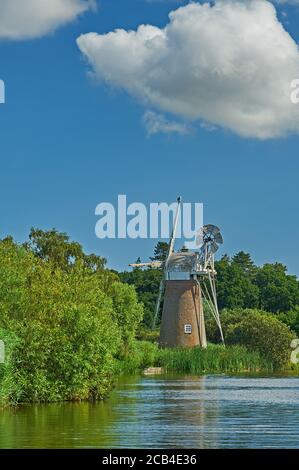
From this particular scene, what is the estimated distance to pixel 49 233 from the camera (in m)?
67.4

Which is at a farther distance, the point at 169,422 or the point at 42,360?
the point at 42,360

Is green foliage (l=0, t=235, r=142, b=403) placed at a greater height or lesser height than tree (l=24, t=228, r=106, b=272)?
lesser

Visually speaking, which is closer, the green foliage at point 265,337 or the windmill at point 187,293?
the green foliage at point 265,337

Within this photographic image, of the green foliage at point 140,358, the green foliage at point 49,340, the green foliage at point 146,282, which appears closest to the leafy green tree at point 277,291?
the green foliage at point 146,282

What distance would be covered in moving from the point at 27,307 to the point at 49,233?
3226 centimetres

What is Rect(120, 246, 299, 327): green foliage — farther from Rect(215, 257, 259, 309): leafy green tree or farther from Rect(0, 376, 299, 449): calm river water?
Rect(0, 376, 299, 449): calm river water

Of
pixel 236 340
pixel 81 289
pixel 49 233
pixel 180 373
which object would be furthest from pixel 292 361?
pixel 81 289

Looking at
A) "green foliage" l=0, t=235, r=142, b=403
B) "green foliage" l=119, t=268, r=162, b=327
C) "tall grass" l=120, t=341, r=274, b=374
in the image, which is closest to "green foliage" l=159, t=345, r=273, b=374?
"tall grass" l=120, t=341, r=274, b=374

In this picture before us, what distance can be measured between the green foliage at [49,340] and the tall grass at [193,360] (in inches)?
959

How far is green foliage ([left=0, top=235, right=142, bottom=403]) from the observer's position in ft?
109

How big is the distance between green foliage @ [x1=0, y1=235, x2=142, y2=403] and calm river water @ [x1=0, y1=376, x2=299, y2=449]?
32.1 inches

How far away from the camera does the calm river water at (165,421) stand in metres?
23.3

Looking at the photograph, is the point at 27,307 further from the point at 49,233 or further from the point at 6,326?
the point at 49,233

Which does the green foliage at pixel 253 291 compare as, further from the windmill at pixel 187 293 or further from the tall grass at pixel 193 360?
the tall grass at pixel 193 360
